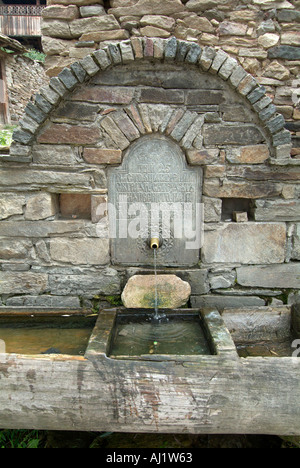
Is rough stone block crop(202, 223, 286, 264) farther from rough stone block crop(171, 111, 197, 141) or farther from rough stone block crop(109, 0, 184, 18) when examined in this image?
rough stone block crop(109, 0, 184, 18)

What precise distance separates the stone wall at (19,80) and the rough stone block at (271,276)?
8.78 m

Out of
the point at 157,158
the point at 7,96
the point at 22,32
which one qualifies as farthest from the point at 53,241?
the point at 22,32

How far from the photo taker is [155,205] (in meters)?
2.79

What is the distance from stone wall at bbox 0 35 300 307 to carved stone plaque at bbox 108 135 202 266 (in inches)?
3.4

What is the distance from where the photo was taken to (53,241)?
109 inches

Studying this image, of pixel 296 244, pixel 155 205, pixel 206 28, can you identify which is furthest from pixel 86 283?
pixel 206 28

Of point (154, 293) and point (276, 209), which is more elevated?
point (276, 209)

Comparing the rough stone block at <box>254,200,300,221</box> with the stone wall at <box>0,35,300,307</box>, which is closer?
the stone wall at <box>0,35,300,307</box>

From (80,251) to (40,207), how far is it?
1.66ft

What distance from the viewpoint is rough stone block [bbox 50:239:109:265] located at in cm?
278

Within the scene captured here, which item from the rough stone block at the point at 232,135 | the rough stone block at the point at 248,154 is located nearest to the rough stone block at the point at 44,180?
the rough stone block at the point at 232,135

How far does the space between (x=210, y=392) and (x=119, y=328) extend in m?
0.90

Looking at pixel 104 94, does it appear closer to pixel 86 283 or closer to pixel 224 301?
pixel 86 283

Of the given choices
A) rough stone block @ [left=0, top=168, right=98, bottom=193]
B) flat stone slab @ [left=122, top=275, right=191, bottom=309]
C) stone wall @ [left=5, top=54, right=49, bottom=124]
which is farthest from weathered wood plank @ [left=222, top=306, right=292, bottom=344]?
A: stone wall @ [left=5, top=54, right=49, bottom=124]
